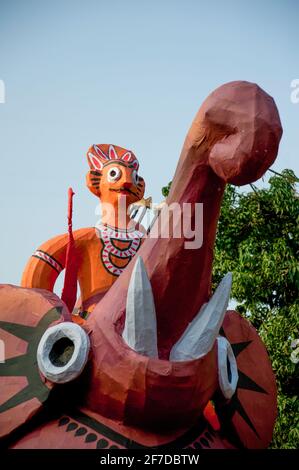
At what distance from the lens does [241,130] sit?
8.45 feet

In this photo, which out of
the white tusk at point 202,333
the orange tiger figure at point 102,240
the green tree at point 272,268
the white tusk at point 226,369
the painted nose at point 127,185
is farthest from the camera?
the green tree at point 272,268

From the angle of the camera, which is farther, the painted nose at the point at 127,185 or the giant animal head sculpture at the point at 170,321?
the painted nose at the point at 127,185

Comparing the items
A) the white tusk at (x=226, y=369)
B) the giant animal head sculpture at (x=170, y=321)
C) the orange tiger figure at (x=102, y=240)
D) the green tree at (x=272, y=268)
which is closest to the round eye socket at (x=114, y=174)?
the orange tiger figure at (x=102, y=240)

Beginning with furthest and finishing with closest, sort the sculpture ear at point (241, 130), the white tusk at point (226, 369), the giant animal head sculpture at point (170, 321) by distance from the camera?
the white tusk at point (226, 369), the giant animal head sculpture at point (170, 321), the sculpture ear at point (241, 130)

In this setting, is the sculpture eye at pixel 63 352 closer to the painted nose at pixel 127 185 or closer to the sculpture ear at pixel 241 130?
the sculpture ear at pixel 241 130

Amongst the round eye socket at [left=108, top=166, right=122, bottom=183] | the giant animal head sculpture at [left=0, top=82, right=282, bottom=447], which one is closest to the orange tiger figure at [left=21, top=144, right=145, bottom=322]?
the round eye socket at [left=108, top=166, right=122, bottom=183]

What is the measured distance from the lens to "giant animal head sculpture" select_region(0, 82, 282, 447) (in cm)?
273

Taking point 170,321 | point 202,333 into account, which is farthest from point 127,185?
point 202,333

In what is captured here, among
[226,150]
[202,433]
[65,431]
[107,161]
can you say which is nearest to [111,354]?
[65,431]

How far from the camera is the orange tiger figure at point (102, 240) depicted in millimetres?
3719

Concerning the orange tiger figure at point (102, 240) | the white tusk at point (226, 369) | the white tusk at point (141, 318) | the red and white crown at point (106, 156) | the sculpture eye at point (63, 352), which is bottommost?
the white tusk at point (226, 369)

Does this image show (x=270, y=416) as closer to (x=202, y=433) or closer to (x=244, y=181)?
(x=202, y=433)

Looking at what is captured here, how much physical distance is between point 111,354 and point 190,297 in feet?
1.43

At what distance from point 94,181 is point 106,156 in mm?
191
